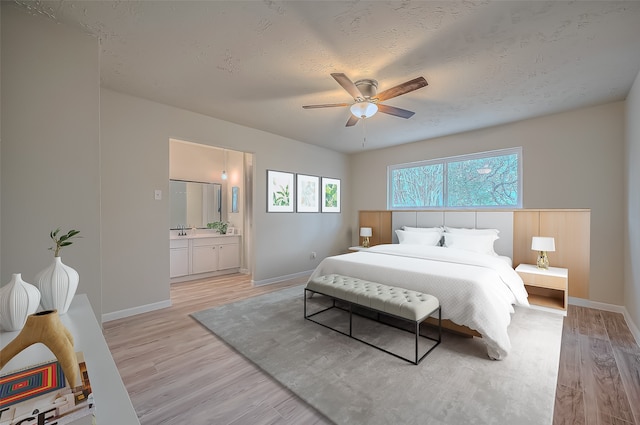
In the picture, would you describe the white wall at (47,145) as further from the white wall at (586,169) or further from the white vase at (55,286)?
the white wall at (586,169)

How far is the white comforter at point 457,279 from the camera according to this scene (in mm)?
2267

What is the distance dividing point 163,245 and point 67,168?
1649 mm

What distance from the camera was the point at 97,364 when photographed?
2.72 feet

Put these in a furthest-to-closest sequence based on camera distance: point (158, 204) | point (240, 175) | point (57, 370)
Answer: point (240, 175)
point (158, 204)
point (57, 370)

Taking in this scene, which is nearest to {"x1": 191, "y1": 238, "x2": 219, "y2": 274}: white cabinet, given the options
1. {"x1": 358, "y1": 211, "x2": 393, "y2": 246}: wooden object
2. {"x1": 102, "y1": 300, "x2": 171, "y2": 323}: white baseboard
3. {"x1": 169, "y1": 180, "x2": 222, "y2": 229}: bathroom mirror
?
{"x1": 169, "y1": 180, "x2": 222, "y2": 229}: bathroom mirror

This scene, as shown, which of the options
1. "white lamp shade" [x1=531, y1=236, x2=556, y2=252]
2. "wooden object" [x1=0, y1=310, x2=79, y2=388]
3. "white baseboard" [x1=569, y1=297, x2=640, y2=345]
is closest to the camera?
"wooden object" [x1=0, y1=310, x2=79, y2=388]

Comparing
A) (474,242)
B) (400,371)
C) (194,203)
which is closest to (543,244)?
(474,242)

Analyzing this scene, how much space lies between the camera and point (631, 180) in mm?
2793

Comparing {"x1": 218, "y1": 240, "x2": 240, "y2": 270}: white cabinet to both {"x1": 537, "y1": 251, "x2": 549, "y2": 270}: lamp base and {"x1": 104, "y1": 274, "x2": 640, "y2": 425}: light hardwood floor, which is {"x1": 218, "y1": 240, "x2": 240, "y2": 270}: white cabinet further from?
{"x1": 537, "y1": 251, "x2": 549, "y2": 270}: lamp base

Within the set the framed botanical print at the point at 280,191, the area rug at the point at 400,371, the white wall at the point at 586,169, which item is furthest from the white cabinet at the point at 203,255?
the white wall at the point at 586,169

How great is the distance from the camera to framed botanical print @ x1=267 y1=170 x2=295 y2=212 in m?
4.59

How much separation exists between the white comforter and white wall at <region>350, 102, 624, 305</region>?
3.95ft

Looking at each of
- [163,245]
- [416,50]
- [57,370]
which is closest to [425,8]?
[416,50]

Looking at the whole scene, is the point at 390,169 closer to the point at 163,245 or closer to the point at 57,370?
the point at 163,245
